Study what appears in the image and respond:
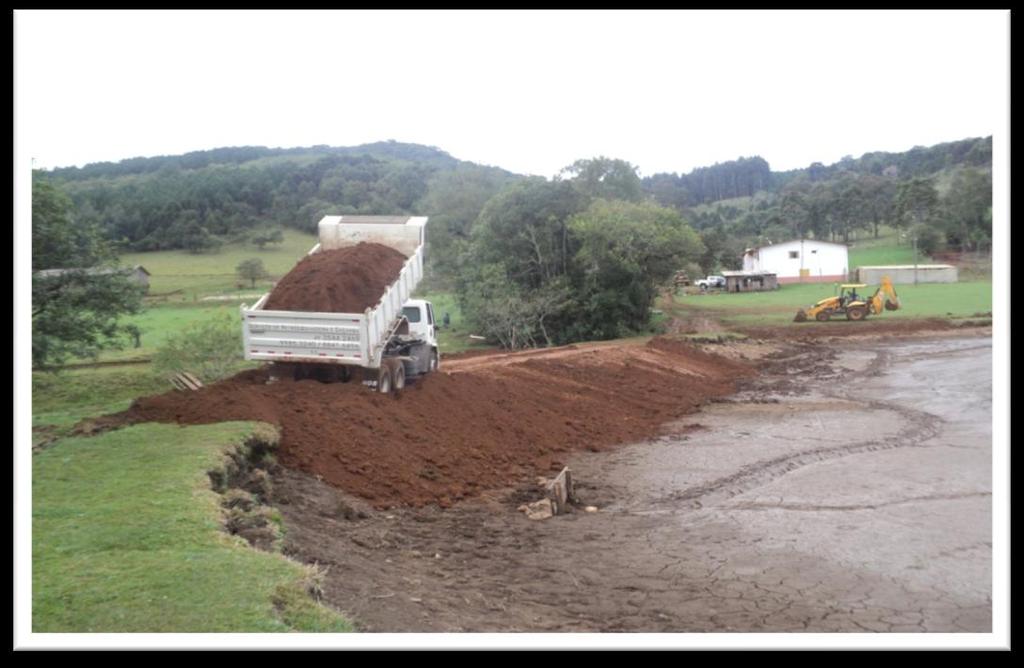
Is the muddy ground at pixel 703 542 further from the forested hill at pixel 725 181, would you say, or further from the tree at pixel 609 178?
the forested hill at pixel 725 181

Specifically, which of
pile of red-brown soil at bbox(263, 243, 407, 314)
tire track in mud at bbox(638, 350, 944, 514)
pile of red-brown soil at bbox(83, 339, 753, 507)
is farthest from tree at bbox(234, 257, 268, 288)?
tire track in mud at bbox(638, 350, 944, 514)

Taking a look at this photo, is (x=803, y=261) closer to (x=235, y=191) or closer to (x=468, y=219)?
(x=468, y=219)

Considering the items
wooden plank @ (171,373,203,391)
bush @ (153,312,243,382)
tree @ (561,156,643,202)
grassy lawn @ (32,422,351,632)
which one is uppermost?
tree @ (561,156,643,202)

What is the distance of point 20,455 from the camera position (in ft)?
24.8

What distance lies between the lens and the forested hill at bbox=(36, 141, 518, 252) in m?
26.3

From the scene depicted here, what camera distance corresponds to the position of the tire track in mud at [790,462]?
42.3 ft

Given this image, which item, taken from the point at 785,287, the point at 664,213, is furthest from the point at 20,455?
the point at 785,287

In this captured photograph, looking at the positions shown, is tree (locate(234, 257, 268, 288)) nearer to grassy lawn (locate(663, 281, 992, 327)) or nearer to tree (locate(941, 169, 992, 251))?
grassy lawn (locate(663, 281, 992, 327))

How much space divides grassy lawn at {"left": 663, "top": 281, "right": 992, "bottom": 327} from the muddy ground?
69.2 feet

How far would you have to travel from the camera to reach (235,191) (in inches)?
1407

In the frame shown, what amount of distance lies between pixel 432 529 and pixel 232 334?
12.2 metres

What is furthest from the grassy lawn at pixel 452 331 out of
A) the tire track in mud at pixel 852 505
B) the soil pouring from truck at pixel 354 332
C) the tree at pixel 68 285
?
the tire track in mud at pixel 852 505

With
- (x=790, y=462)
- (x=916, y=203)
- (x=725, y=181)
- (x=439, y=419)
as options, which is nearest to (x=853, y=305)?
(x=916, y=203)
